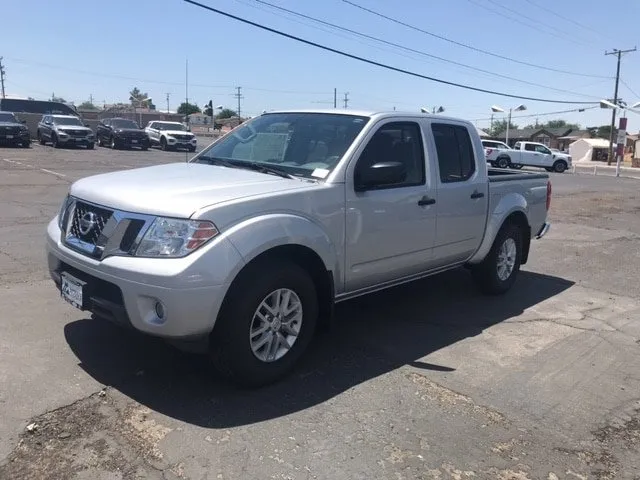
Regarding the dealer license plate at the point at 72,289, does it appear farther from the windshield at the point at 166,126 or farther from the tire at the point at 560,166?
the tire at the point at 560,166

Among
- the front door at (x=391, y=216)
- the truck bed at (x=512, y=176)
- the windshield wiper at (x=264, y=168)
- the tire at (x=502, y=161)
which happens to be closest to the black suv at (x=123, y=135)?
the tire at (x=502, y=161)

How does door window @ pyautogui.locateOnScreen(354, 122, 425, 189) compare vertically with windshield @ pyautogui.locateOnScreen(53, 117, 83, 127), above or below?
below

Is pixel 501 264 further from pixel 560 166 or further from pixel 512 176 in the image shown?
pixel 560 166

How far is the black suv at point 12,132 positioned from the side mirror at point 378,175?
1098 inches

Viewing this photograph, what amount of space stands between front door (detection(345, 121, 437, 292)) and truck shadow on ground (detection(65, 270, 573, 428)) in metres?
0.56

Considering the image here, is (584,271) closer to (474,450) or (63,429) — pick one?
(474,450)

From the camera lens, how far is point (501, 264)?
6578 millimetres

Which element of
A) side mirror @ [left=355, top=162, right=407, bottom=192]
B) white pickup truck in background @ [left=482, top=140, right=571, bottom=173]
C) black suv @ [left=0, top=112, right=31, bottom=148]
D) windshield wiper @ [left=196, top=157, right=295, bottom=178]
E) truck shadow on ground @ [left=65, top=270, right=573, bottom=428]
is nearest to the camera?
truck shadow on ground @ [left=65, top=270, right=573, bottom=428]

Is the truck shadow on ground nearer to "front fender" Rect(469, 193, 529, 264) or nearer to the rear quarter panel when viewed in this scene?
"front fender" Rect(469, 193, 529, 264)

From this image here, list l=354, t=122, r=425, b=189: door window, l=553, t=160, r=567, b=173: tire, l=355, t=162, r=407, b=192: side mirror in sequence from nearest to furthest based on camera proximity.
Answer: l=355, t=162, r=407, b=192: side mirror
l=354, t=122, r=425, b=189: door window
l=553, t=160, r=567, b=173: tire

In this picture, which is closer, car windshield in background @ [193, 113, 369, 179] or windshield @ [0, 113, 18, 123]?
car windshield in background @ [193, 113, 369, 179]

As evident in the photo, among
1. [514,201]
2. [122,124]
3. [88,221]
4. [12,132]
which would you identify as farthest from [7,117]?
[88,221]

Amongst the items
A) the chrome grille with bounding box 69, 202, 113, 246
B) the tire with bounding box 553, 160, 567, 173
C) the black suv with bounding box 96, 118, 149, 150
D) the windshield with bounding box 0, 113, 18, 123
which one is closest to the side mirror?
the chrome grille with bounding box 69, 202, 113, 246

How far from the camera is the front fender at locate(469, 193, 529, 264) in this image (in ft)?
20.1
